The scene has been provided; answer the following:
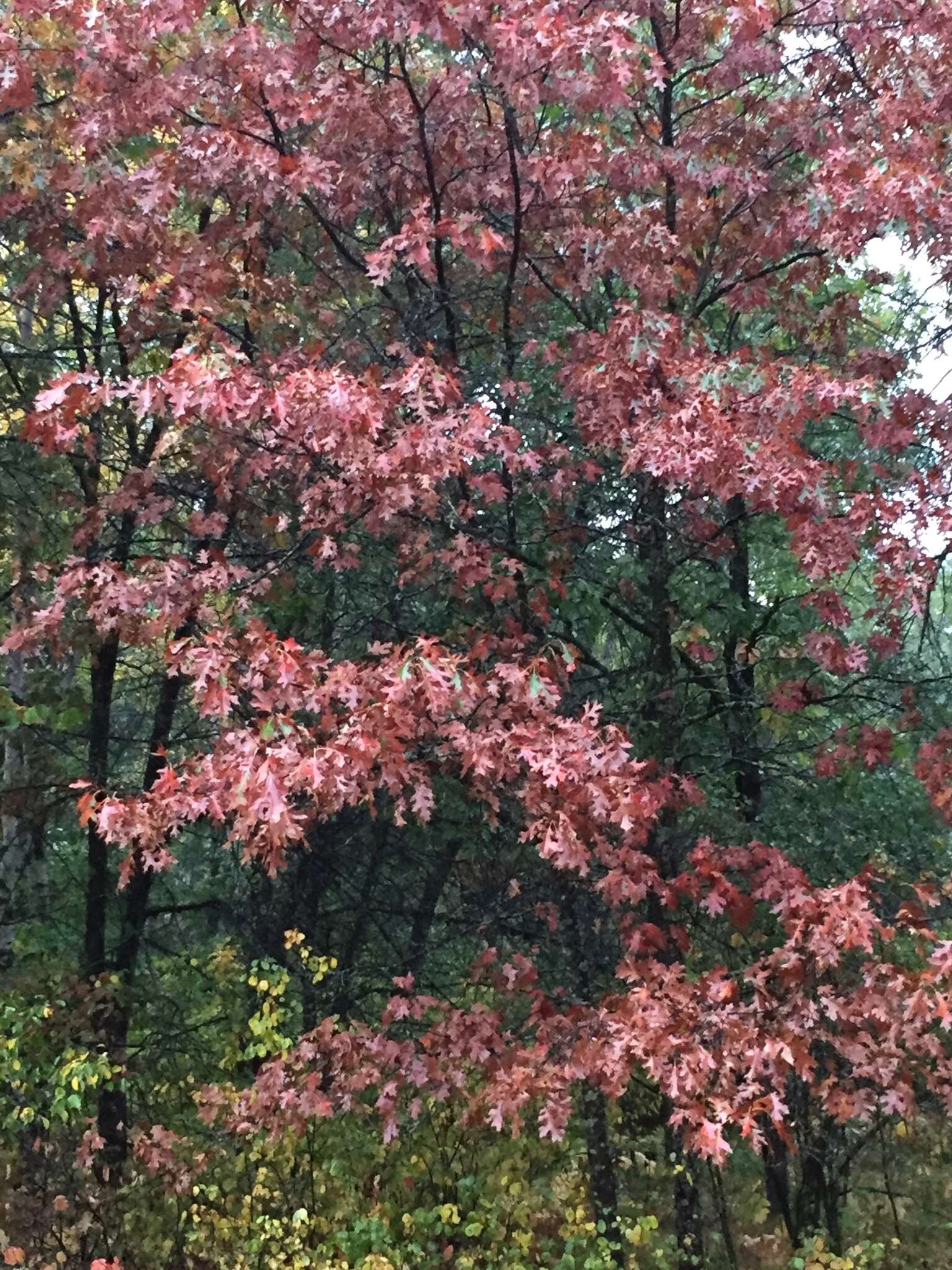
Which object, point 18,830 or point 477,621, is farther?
point 18,830

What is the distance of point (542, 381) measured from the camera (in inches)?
238

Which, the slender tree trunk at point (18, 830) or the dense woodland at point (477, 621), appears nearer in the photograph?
the dense woodland at point (477, 621)

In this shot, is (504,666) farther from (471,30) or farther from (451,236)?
(471,30)

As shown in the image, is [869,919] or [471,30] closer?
[869,919]

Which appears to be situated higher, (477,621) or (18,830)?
(477,621)

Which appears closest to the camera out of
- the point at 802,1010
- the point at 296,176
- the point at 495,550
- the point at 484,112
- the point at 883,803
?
the point at 802,1010

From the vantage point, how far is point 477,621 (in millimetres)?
5492

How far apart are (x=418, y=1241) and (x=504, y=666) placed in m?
3.41

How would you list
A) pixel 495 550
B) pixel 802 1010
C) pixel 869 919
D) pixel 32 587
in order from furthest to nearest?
pixel 32 587 < pixel 495 550 < pixel 802 1010 < pixel 869 919

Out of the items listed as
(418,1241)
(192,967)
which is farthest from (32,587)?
(418,1241)

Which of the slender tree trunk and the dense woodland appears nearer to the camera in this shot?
the dense woodland

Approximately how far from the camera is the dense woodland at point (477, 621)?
3.79 meters

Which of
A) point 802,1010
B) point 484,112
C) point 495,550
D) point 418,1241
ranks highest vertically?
point 484,112

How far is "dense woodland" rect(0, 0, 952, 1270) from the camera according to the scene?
3785 mm
